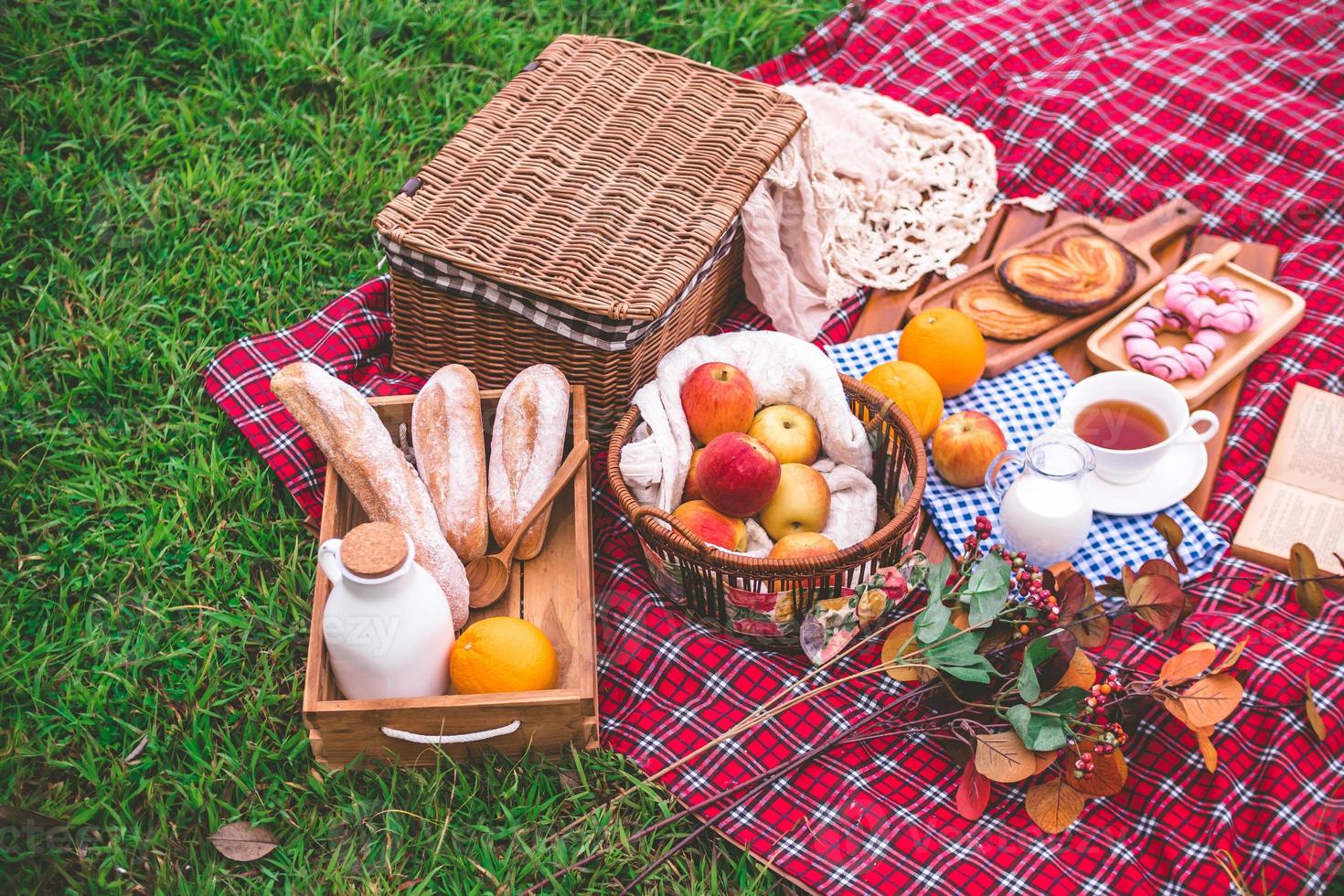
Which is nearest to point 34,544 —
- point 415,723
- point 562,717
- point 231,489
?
point 231,489

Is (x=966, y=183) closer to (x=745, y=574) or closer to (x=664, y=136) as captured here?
(x=664, y=136)

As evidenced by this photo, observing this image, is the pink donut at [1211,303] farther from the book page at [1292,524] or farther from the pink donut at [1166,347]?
the book page at [1292,524]

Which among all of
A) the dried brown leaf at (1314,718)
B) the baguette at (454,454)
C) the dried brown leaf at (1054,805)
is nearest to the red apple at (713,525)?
the baguette at (454,454)

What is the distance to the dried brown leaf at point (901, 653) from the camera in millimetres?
1966

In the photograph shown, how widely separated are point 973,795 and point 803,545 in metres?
0.51

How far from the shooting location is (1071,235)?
2953mm

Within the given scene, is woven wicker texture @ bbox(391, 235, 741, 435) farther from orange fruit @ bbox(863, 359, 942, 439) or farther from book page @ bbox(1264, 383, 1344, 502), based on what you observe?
book page @ bbox(1264, 383, 1344, 502)

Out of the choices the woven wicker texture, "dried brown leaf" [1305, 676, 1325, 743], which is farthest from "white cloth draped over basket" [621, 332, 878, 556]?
"dried brown leaf" [1305, 676, 1325, 743]

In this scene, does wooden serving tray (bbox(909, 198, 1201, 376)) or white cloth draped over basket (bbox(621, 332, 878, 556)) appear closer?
white cloth draped over basket (bbox(621, 332, 878, 556))

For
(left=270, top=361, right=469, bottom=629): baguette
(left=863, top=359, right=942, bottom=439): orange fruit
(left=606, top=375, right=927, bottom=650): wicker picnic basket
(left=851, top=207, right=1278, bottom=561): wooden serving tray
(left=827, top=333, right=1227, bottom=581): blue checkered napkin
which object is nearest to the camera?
(left=606, top=375, right=927, bottom=650): wicker picnic basket

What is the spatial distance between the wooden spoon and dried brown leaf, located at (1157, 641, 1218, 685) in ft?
3.68

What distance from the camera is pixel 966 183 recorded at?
3.14 metres

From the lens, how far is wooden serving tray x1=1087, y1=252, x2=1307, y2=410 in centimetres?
260

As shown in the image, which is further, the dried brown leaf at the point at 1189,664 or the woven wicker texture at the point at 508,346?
the woven wicker texture at the point at 508,346
